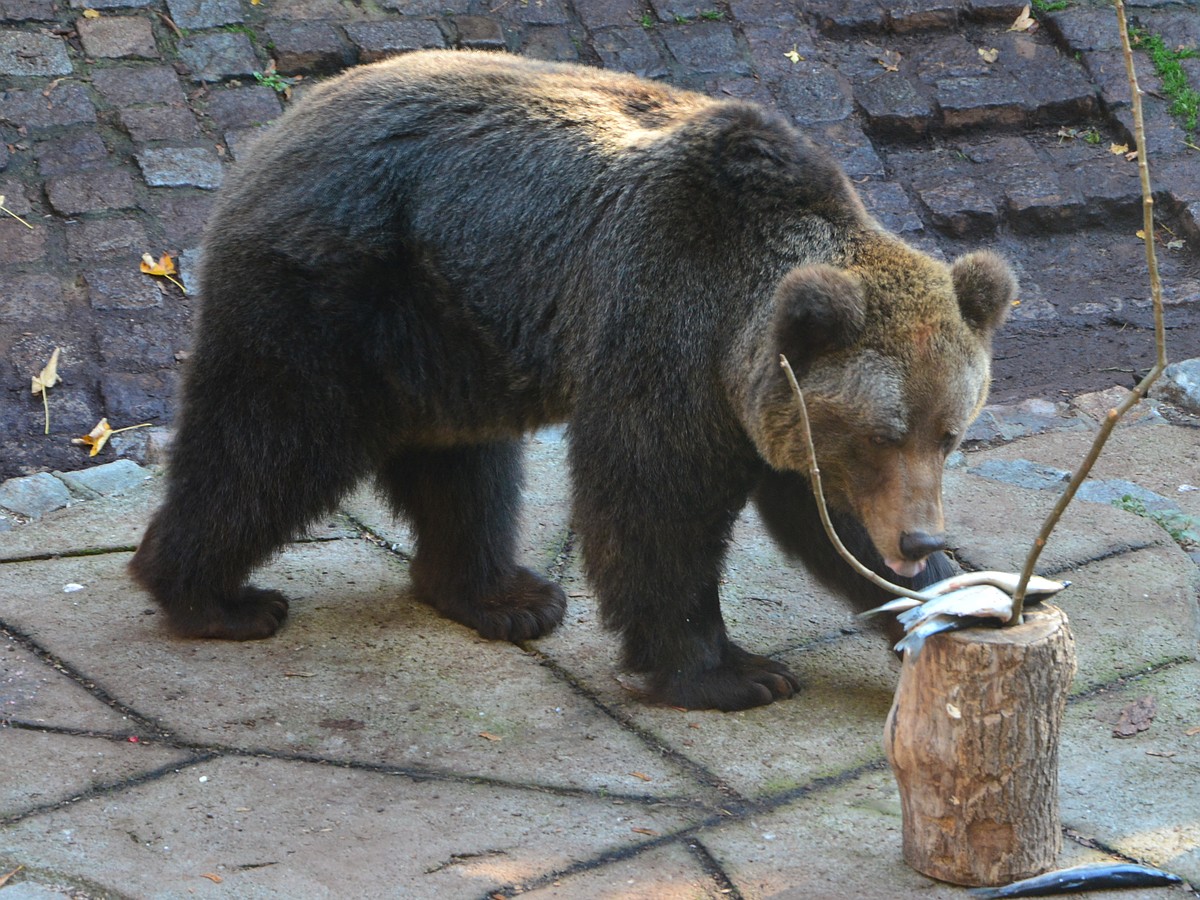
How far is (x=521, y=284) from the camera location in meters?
4.66

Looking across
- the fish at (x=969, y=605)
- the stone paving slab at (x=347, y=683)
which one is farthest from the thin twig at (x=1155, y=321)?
the stone paving slab at (x=347, y=683)

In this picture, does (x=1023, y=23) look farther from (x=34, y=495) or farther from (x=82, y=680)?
(x=82, y=680)

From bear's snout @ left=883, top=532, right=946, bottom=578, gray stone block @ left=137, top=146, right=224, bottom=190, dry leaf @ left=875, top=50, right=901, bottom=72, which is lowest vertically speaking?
bear's snout @ left=883, top=532, right=946, bottom=578

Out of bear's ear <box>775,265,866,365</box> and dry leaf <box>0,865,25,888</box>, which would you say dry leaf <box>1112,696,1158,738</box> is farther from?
dry leaf <box>0,865,25,888</box>

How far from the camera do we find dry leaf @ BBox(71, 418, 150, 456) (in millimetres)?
6898

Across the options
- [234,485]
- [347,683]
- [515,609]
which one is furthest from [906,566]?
[234,485]

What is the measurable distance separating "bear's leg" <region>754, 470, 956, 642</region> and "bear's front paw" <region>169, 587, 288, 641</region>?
1.82 metres

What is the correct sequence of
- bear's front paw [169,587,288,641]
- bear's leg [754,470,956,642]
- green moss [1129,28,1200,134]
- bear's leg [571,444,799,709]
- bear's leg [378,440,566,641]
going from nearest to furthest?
bear's leg [571,444,799,709] < bear's leg [754,470,956,642] < bear's front paw [169,587,288,641] < bear's leg [378,440,566,641] < green moss [1129,28,1200,134]

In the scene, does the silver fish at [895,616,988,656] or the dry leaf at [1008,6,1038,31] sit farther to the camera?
the dry leaf at [1008,6,1038,31]

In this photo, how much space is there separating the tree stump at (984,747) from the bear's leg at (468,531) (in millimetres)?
2007

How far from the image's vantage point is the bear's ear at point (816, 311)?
4.06 metres

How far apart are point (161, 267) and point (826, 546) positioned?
15.0ft

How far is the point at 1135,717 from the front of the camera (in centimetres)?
447

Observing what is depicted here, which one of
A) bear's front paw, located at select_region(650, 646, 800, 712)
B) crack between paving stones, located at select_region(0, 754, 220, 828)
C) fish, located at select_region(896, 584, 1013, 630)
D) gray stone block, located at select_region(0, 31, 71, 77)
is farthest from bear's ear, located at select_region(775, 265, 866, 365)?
gray stone block, located at select_region(0, 31, 71, 77)
